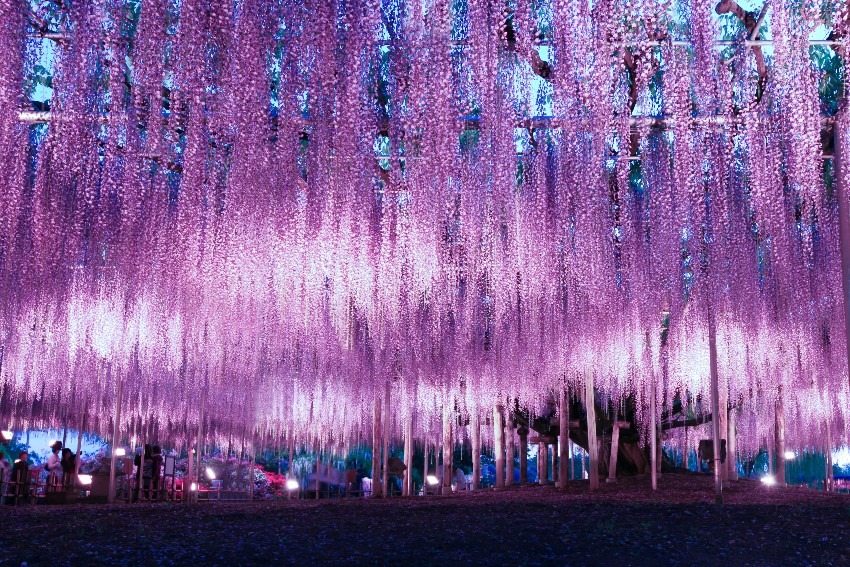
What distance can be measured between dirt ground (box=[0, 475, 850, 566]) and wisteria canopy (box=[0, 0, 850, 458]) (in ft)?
11.0

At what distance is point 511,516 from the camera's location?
28.7ft

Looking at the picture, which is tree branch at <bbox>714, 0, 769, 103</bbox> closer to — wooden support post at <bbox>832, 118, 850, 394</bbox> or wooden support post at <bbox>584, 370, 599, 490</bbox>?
wooden support post at <bbox>832, 118, 850, 394</bbox>

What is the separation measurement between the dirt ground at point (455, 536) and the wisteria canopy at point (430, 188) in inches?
132

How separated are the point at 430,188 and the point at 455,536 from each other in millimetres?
3674

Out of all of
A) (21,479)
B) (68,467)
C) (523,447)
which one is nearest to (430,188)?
(21,479)

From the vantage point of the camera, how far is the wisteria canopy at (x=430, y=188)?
662 cm

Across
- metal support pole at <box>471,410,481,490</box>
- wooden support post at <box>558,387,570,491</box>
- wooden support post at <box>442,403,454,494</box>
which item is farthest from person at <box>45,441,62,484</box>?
wooden support post at <box>558,387,570,491</box>

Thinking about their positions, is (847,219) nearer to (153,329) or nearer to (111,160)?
(111,160)

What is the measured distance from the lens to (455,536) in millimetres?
7469

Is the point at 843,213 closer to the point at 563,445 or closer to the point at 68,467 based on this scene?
the point at 563,445

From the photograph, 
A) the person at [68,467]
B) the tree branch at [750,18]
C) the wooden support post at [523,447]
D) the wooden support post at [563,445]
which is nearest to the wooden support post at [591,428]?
the wooden support post at [563,445]

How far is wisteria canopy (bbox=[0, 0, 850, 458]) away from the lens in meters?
6.62

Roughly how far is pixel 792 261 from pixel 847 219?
167 inches

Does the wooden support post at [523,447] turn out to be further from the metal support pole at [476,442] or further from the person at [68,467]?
the person at [68,467]
